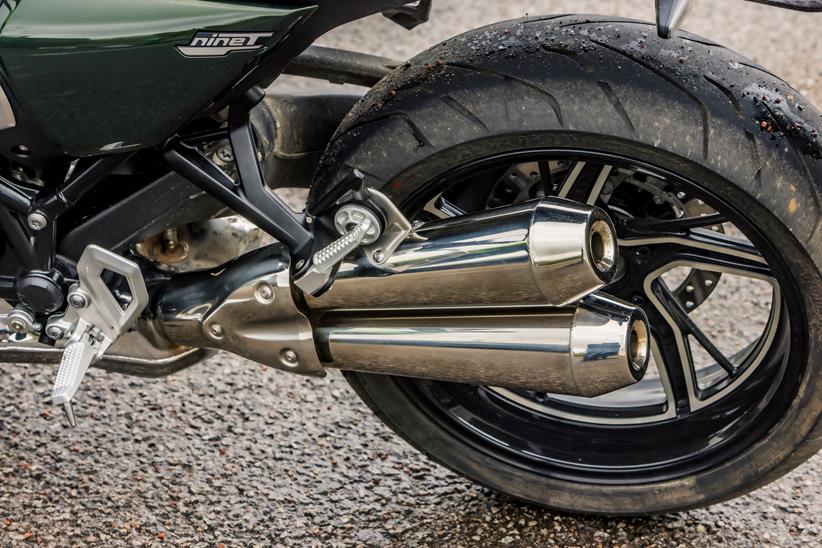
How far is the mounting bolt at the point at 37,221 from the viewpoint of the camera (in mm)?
1752

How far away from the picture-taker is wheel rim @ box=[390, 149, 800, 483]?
1849mm

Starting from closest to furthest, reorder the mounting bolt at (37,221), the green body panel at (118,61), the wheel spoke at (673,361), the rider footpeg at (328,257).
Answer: the green body panel at (118,61) → the rider footpeg at (328,257) → the mounting bolt at (37,221) → the wheel spoke at (673,361)

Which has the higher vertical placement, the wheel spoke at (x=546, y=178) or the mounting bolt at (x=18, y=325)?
the wheel spoke at (x=546, y=178)

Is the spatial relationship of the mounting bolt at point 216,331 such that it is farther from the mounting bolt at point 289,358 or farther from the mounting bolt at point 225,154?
the mounting bolt at point 225,154

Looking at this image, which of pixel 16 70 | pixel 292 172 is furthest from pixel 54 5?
pixel 292 172

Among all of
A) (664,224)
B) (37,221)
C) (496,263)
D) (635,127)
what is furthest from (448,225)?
(37,221)

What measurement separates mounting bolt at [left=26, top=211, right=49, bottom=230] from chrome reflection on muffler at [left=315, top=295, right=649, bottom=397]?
0.47 m

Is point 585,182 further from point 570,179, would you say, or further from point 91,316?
point 91,316

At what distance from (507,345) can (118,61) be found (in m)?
0.72

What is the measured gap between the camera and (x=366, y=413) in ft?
7.89

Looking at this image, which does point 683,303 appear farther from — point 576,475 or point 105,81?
point 105,81

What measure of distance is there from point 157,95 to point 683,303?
45.0 inches

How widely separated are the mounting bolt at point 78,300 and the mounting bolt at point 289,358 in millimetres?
330

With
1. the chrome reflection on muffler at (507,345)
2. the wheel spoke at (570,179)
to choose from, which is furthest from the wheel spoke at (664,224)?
the chrome reflection on muffler at (507,345)
